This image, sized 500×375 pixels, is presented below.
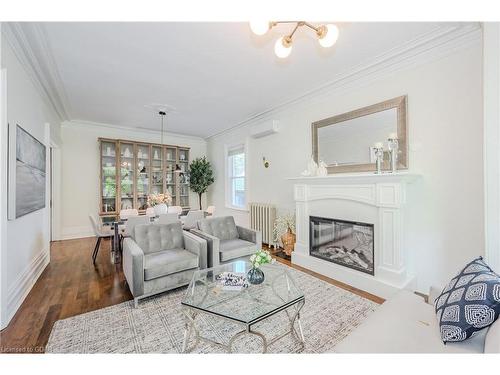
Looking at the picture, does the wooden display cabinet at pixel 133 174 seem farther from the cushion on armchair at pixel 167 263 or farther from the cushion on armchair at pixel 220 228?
the cushion on armchair at pixel 167 263

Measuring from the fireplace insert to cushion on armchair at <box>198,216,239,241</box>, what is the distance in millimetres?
1194

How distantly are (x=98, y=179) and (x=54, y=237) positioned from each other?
1.48 m

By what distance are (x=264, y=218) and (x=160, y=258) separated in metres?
2.31

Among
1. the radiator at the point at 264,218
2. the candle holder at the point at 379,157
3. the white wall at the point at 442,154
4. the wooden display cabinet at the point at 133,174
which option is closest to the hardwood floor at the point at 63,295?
the radiator at the point at 264,218

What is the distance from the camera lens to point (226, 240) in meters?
3.36

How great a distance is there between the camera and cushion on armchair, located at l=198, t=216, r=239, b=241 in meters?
3.30

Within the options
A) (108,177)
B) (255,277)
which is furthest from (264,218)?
(108,177)

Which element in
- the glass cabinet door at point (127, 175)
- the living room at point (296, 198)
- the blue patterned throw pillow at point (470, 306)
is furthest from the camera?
the glass cabinet door at point (127, 175)

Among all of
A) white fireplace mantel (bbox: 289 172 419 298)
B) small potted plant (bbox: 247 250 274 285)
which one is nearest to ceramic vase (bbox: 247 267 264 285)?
small potted plant (bbox: 247 250 274 285)

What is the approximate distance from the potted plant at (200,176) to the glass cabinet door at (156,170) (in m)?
0.77

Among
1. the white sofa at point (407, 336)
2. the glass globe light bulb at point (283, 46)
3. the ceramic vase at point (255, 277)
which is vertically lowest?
the white sofa at point (407, 336)

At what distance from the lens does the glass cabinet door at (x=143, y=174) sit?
557 centimetres

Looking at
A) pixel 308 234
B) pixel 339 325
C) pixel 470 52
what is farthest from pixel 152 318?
pixel 470 52
